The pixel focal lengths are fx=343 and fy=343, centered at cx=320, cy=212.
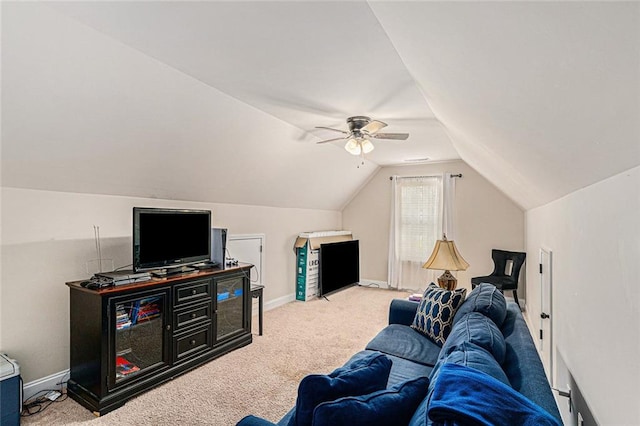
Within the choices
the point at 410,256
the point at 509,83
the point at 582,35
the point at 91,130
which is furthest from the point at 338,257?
the point at 582,35

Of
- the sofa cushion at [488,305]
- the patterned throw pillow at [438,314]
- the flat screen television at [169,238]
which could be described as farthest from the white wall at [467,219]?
the flat screen television at [169,238]

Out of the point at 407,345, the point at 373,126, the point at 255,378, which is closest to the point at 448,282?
the point at 407,345

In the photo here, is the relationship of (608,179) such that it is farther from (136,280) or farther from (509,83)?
(136,280)

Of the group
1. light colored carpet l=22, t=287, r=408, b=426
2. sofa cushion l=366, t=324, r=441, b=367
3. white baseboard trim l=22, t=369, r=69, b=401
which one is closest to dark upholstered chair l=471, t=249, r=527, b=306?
light colored carpet l=22, t=287, r=408, b=426

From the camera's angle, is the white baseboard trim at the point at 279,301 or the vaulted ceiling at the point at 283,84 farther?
the white baseboard trim at the point at 279,301

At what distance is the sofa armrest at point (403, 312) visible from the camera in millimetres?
3191

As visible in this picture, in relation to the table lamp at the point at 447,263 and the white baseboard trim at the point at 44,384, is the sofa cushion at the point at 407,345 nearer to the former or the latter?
the table lamp at the point at 447,263

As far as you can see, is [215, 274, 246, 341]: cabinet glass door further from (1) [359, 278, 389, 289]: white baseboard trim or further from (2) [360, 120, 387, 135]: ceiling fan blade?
(1) [359, 278, 389, 289]: white baseboard trim

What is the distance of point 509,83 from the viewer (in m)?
1.17

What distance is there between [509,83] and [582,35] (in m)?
0.53

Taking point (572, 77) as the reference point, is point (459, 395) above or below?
below

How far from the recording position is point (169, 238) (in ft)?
10.6

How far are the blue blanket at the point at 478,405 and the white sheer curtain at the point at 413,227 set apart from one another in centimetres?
537

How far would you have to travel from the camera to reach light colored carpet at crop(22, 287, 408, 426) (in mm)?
2463
